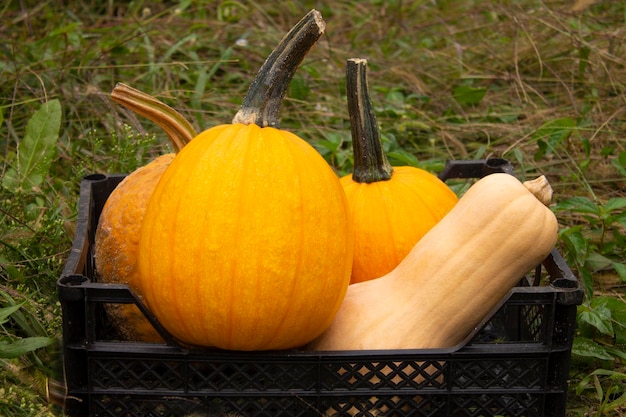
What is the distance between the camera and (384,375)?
5.16 feet

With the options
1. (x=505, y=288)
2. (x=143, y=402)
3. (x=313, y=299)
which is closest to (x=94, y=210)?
(x=143, y=402)

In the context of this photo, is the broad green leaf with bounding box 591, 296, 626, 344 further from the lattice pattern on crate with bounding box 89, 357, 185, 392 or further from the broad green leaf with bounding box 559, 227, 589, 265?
the lattice pattern on crate with bounding box 89, 357, 185, 392

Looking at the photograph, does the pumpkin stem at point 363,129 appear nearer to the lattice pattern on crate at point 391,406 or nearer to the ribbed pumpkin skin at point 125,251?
the ribbed pumpkin skin at point 125,251

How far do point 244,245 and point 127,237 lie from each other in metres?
A: 0.40

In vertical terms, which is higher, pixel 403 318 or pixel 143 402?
pixel 403 318

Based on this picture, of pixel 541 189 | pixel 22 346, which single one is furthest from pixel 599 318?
pixel 22 346

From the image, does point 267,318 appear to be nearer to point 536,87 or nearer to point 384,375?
point 384,375

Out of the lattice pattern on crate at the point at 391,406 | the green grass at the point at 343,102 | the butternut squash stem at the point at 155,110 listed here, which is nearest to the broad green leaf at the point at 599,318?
the green grass at the point at 343,102

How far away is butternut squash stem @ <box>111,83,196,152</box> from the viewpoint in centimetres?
185

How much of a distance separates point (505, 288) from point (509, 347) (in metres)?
0.12

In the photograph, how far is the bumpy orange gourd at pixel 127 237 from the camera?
1.78 m

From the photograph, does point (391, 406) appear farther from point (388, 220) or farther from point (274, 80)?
point (274, 80)

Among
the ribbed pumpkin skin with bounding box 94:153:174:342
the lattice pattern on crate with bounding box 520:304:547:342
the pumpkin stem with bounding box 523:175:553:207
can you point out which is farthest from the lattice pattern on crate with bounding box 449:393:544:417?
the ribbed pumpkin skin with bounding box 94:153:174:342

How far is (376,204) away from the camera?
6.31 ft
